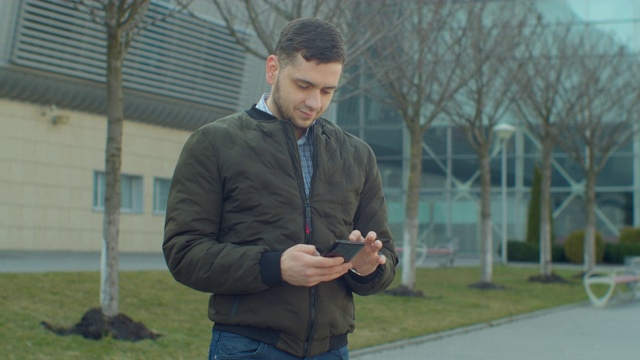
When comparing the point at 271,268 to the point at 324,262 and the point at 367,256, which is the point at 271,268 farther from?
the point at 367,256

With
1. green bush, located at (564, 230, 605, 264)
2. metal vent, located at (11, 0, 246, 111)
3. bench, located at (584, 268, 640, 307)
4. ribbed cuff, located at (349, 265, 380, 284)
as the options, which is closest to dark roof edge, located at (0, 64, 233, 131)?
metal vent, located at (11, 0, 246, 111)

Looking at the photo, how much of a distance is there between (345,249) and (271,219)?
0.30 metres

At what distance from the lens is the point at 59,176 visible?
23609mm

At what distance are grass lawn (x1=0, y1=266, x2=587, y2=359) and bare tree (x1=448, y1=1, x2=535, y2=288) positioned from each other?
271 cm

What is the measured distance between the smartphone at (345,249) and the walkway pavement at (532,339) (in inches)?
294

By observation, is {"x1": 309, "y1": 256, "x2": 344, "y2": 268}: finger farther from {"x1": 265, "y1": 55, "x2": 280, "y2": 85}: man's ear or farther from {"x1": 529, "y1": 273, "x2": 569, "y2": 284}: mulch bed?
{"x1": 529, "y1": 273, "x2": 569, "y2": 284}: mulch bed

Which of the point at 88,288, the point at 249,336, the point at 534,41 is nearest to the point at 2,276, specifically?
the point at 88,288

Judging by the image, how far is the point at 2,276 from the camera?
12711 mm

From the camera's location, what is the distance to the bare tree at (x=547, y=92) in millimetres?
23002

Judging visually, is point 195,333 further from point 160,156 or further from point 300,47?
point 160,156

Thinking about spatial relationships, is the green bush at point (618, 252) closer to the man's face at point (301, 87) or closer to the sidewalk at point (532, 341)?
the sidewalk at point (532, 341)

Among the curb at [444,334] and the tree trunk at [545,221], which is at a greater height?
the tree trunk at [545,221]

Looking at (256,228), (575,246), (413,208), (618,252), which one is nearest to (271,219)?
(256,228)

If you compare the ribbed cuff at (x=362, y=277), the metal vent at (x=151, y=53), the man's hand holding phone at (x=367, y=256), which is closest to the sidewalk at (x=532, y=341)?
the ribbed cuff at (x=362, y=277)
